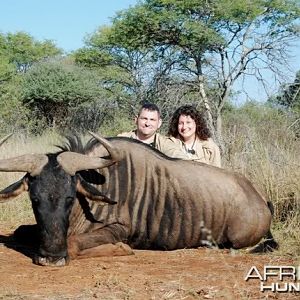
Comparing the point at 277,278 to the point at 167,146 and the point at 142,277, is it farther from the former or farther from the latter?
the point at 167,146

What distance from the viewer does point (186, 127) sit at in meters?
6.04

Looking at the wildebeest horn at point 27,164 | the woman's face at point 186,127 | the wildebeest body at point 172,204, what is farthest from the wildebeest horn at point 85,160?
the woman's face at point 186,127

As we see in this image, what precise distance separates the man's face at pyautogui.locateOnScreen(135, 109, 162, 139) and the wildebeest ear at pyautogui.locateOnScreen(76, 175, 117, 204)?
139 centimetres

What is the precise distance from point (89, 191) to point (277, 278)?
1.51 meters

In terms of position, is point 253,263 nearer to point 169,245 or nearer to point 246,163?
point 169,245

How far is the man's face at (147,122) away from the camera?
5895 mm

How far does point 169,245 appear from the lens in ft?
16.7

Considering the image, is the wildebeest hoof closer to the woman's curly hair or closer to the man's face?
the man's face

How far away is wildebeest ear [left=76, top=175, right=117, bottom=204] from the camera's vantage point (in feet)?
15.1

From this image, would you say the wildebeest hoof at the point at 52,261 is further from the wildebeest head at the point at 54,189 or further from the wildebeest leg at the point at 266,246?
the wildebeest leg at the point at 266,246

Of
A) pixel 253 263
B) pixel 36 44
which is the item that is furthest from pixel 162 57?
pixel 36 44

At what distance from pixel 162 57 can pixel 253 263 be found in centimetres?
1352

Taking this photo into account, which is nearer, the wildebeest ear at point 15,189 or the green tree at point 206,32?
the wildebeest ear at point 15,189

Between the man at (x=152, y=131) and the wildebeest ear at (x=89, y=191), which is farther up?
the man at (x=152, y=131)
